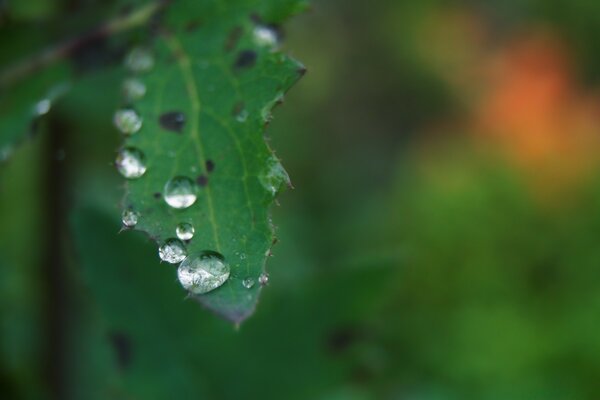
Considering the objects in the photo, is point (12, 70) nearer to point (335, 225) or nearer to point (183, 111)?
point (183, 111)

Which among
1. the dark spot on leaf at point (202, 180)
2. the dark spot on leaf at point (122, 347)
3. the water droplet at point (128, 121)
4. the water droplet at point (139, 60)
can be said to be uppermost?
the water droplet at point (139, 60)

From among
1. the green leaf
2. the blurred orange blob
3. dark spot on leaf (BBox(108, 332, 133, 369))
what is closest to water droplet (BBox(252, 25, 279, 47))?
the green leaf

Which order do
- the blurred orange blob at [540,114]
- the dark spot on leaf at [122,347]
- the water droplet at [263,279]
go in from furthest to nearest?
the blurred orange blob at [540,114], the dark spot on leaf at [122,347], the water droplet at [263,279]

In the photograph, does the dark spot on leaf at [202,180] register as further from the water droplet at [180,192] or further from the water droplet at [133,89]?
the water droplet at [133,89]

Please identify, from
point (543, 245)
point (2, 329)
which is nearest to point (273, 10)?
point (2, 329)

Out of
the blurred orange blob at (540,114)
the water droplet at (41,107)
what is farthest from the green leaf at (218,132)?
the blurred orange blob at (540,114)

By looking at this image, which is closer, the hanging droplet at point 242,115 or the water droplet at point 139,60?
the hanging droplet at point 242,115

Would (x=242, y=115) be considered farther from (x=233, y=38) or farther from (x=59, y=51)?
(x=59, y=51)
